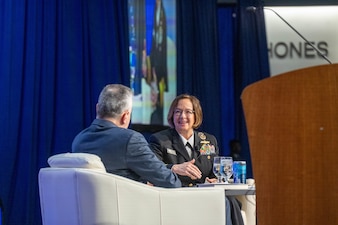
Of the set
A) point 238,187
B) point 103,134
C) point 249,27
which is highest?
point 249,27

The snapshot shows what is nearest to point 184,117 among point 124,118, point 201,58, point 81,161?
point 124,118

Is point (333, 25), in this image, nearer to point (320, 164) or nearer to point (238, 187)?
point (238, 187)

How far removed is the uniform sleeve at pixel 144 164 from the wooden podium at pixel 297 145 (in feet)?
4.26

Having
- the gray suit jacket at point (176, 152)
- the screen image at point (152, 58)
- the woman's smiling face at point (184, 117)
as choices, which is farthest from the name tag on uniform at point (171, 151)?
the screen image at point (152, 58)

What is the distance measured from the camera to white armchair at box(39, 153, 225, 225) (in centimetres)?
234

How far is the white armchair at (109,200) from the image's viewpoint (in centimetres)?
234

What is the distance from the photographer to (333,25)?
628 centimetres

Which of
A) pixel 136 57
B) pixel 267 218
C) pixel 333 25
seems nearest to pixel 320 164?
pixel 267 218

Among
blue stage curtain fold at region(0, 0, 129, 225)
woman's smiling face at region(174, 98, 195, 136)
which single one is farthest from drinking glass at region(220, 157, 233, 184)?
blue stage curtain fold at region(0, 0, 129, 225)

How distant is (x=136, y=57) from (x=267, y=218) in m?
4.38

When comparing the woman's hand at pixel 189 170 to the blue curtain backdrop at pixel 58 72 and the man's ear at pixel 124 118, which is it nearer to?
the man's ear at pixel 124 118

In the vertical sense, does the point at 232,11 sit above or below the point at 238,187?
above

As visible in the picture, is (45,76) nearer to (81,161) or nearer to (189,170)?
(189,170)

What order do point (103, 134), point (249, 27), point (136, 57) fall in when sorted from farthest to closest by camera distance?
point (249, 27) → point (136, 57) → point (103, 134)
